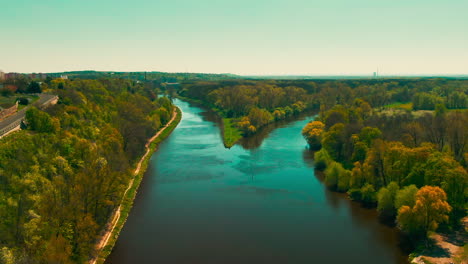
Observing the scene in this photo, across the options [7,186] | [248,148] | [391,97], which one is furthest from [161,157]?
[391,97]

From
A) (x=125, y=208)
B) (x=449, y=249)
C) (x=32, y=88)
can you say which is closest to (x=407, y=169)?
(x=449, y=249)

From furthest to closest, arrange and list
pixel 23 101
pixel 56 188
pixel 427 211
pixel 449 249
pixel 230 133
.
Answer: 1. pixel 230 133
2. pixel 23 101
3. pixel 427 211
4. pixel 56 188
5. pixel 449 249

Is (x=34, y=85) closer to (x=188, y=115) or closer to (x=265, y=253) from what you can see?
(x=188, y=115)

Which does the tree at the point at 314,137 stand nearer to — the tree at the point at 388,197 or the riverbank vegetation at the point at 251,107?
the riverbank vegetation at the point at 251,107

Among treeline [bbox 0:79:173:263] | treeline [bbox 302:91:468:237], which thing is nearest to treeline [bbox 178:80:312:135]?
treeline [bbox 302:91:468:237]

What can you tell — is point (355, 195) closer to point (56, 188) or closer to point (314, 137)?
point (314, 137)

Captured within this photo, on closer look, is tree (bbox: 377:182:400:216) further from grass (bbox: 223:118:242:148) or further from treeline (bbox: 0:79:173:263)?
grass (bbox: 223:118:242:148)
